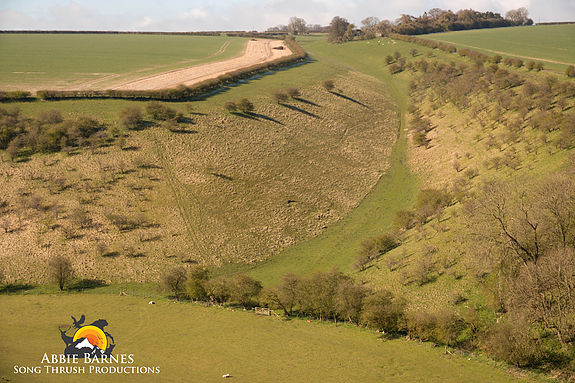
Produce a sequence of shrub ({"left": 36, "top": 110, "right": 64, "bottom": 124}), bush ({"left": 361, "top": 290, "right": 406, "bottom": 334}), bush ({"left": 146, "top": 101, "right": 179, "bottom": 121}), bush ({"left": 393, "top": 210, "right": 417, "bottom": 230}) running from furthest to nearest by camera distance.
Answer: bush ({"left": 146, "top": 101, "right": 179, "bottom": 121}) → shrub ({"left": 36, "top": 110, "right": 64, "bottom": 124}) → bush ({"left": 393, "top": 210, "right": 417, "bottom": 230}) → bush ({"left": 361, "top": 290, "right": 406, "bottom": 334})

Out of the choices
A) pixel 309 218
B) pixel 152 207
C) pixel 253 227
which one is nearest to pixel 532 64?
pixel 309 218

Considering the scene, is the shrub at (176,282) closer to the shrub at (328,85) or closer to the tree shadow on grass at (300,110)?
the tree shadow on grass at (300,110)

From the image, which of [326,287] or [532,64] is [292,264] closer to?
[326,287]

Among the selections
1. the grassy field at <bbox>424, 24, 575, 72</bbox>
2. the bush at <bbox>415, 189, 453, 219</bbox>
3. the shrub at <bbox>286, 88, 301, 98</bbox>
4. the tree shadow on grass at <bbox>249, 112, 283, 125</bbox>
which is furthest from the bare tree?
the grassy field at <bbox>424, 24, 575, 72</bbox>

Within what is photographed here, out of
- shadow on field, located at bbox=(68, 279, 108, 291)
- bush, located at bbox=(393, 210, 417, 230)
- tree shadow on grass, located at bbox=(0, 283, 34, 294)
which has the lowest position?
shadow on field, located at bbox=(68, 279, 108, 291)

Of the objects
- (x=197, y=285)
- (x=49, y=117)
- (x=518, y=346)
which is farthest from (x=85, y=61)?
(x=518, y=346)

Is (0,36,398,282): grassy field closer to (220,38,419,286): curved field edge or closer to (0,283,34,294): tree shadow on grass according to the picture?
(0,283,34,294): tree shadow on grass
